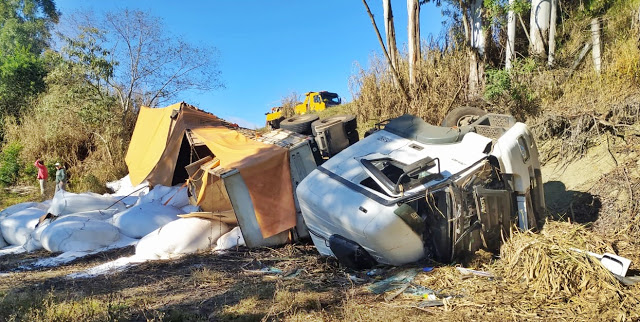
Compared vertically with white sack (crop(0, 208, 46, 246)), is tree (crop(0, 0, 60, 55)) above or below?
above

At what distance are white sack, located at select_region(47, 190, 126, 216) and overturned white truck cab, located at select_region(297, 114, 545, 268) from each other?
16.4 ft

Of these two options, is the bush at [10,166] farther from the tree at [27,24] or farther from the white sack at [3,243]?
the tree at [27,24]

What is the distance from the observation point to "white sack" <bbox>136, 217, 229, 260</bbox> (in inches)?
240

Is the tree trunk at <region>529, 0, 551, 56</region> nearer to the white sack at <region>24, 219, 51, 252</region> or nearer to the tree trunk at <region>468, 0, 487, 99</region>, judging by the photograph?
the tree trunk at <region>468, 0, 487, 99</region>

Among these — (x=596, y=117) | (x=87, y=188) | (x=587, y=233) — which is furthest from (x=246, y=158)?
(x=87, y=188)

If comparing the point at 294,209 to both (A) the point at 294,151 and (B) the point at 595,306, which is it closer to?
(A) the point at 294,151

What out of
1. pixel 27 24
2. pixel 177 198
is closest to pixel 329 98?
pixel 177 198

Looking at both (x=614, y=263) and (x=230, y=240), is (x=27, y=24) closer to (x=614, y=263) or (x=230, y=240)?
(x=230, y=240)

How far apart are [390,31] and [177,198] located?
282 inches

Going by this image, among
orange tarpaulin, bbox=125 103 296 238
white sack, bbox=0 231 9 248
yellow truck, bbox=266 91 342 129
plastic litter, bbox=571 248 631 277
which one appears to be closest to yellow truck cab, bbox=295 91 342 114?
yellow truck, bbox=266 91 342 129

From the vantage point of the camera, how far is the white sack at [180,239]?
609 centimetres

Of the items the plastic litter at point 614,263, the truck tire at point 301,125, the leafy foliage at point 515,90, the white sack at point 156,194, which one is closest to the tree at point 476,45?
the leafy foliage at point 515,90

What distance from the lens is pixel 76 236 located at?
652 centimetres

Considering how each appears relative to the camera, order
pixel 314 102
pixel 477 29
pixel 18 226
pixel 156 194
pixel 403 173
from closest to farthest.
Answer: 1. pixel 403 173
2. pixel 18 226
3. pixel 156 194
4. pixel 477 29
5. pixel 314 102
